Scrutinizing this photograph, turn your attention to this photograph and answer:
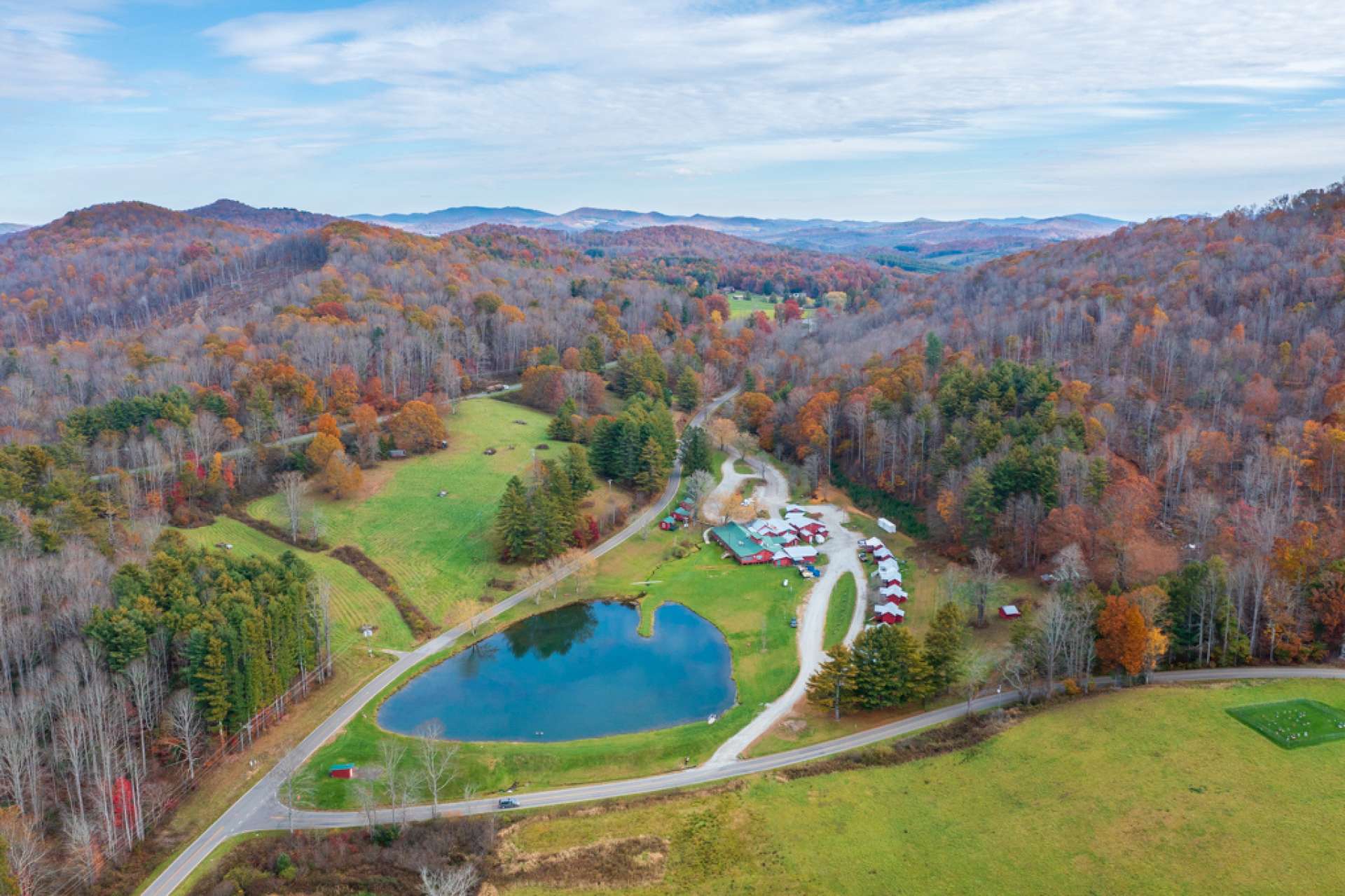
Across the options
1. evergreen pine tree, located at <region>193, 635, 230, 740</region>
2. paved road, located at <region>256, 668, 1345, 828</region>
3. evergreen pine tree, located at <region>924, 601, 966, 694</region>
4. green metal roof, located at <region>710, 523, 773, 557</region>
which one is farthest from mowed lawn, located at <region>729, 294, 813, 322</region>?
evergreen pine tree, located at <region>193, 635, 230, 740</region>

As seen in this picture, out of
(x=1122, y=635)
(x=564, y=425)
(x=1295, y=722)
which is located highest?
(x=564, y=425)

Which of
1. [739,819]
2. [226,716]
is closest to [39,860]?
[226,716]

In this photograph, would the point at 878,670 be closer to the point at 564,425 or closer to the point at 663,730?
the point at 663,730

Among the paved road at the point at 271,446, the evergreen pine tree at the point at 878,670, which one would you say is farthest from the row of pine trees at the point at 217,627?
the evergreen pine tree at the point at 878,670

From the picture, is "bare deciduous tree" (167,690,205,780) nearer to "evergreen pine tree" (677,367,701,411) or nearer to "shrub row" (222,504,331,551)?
"shrub row" (222,504,331,551)

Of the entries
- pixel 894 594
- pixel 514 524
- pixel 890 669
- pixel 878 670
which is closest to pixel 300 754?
pixel 514 524

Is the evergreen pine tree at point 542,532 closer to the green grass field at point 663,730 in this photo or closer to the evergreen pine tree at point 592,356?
the green grass field at point 663,730
